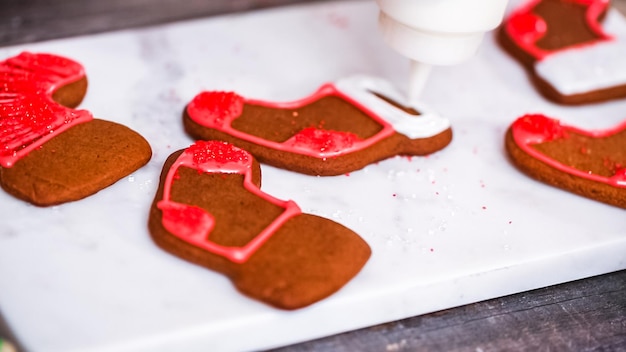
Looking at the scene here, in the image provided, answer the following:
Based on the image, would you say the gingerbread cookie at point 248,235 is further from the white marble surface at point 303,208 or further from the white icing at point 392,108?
the white icing at point 392,108

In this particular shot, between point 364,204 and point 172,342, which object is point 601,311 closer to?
point 364,204

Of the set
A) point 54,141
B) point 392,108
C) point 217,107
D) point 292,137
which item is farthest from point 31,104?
point 392,108

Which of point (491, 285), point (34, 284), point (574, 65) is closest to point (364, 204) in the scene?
point (491, 285)

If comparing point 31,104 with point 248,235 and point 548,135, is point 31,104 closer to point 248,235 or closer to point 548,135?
point 248,235

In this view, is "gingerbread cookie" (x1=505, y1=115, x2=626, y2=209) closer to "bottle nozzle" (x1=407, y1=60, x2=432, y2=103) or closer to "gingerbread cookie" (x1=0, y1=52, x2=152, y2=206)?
"bottle nozzle" (x1=407, y1=60, x2=432, y2=103)

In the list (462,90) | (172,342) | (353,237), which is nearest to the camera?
(172,342)

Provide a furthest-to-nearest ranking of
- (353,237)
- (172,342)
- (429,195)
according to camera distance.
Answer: (429,195)
(353,237)
(172,342)

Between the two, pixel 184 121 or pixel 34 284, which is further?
pixel 184 121
